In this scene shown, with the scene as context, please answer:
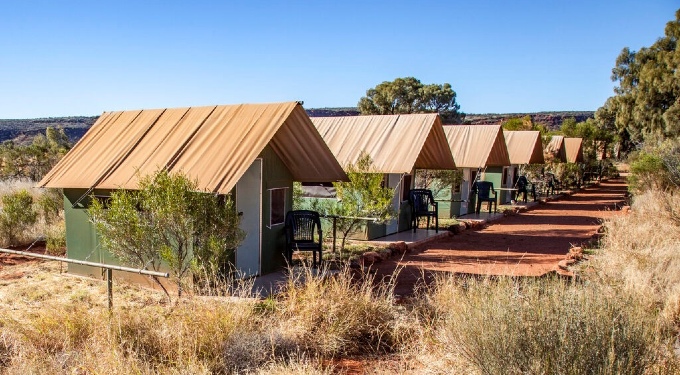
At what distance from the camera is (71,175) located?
31.7 ft

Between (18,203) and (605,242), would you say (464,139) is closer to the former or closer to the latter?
(605,242)

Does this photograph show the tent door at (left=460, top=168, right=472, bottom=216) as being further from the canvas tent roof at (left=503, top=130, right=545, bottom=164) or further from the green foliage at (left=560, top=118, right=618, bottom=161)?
the green foliage at (left=560, top=118, right=618, bottom=161)

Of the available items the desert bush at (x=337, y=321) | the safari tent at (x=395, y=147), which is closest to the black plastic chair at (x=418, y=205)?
the safari tent at (x=395, y=147)

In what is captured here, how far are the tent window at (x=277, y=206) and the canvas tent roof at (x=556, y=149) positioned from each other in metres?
27.0

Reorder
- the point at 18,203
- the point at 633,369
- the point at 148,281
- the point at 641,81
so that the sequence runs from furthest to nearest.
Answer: the point at 641,81 < the point at 18,203 < the point at 148,281 < the point at 633,369

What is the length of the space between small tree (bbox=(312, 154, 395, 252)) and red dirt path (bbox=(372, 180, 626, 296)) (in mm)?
1148

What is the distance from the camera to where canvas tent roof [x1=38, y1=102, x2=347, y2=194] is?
862cm

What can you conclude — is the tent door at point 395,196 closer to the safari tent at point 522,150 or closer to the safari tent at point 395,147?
the safari tent at point 395,147

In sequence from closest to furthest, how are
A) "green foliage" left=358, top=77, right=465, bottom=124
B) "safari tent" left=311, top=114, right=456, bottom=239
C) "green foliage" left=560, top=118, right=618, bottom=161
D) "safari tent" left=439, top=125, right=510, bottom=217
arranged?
"safari tent" left=311, top=114, right=456, bottom=239
"safari tent" left=439, top=125, right=510, bottom=217
"green foliage" left=560, top=118, right=618, bottom=161
"green foliage" left=358, top=77, right=465, bottom=124

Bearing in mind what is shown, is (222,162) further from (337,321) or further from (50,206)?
(50,206)

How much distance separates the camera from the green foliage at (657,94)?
2989 cm

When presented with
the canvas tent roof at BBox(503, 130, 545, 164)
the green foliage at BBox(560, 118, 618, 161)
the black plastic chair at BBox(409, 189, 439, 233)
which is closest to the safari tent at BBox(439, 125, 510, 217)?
the black plastic chair at BBox(409, 189, 439, 233)

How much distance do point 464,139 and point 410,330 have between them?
1570cm

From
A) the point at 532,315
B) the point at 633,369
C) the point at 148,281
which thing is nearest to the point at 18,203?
the point at 148,281
